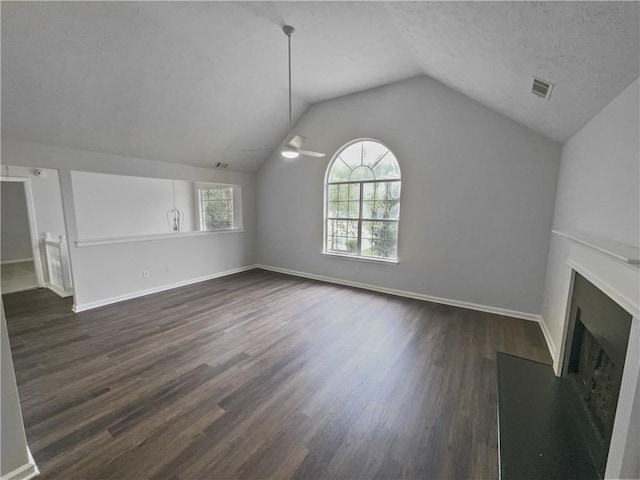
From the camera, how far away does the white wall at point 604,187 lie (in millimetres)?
1468

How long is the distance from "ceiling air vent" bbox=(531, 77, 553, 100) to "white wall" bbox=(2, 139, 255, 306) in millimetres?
5274

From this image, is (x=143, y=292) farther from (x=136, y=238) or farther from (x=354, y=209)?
(x=354, y=209)

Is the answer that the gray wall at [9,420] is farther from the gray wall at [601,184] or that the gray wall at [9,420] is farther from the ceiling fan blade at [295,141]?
the gray wall at [601,184]

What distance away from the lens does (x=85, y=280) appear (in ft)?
13.1

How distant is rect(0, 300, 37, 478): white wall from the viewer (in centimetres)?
141

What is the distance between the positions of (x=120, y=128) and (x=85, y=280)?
91.4 inches

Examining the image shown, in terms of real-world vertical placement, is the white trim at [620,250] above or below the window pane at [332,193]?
below

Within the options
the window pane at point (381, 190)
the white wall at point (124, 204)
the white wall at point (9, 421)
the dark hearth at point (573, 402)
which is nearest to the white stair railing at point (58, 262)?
the white wall at point (124, 204)

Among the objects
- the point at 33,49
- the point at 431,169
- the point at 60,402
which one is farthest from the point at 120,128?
the point at 431,169

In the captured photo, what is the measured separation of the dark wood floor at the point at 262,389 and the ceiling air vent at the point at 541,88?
8.38 ft

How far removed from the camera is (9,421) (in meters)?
1.43

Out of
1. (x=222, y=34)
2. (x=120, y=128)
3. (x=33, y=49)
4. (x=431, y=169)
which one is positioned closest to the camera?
(x=33, y=49)

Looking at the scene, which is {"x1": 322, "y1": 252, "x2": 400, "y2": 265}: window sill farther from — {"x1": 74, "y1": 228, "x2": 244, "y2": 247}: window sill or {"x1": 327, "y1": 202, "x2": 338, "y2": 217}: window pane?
{"x1": 74, "y1": 228, "x2": 244, "y2": 247}: window sill

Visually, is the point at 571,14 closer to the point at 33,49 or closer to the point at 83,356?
the point at 33,49
